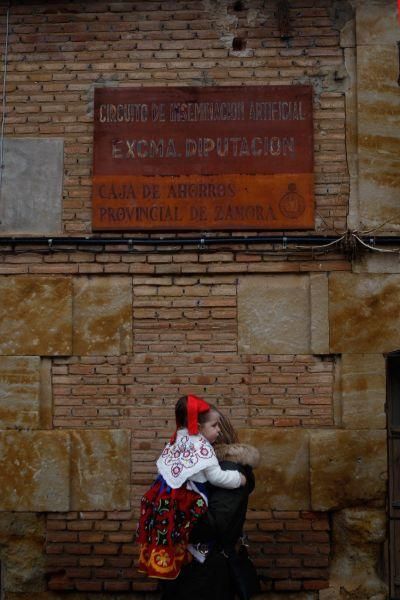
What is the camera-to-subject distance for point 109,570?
5535mm

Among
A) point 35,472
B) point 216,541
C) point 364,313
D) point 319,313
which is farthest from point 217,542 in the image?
point 364,313

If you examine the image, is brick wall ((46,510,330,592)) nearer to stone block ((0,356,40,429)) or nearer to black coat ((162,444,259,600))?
stone block ((0,356,40,429))

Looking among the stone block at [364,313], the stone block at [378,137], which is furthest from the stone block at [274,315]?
the stone block at [378,137]

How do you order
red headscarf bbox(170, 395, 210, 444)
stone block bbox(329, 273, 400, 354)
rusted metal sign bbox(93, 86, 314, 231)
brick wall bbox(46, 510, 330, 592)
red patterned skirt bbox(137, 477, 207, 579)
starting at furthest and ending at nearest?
rusted metal sign bbox(93, 86, 314, 231) → stone block bbox(329, 273, 400, 354) → brick wall bbox(46, 510, 330, 592) → red headscarf bbox(170, 395, 210, 444) → red patterned skirt bbox(137, 477, 207, 579)

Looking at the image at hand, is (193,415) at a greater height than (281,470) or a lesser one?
greater

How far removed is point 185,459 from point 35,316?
2.20 m

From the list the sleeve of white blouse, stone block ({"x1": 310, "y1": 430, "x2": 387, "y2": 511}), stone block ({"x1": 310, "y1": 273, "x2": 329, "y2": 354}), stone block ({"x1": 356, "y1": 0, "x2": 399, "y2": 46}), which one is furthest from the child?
stone block ({"x1": 356, "y1": 0, "x2": 399, "y2": 46})

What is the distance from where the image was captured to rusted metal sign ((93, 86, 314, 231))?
5734mm

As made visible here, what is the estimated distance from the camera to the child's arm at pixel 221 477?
156 inches

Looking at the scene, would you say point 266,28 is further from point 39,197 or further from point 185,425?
point 185,425

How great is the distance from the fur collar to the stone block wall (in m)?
1.41

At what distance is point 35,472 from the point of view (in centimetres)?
559

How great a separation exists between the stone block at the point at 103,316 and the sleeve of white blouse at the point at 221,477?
1902 mm

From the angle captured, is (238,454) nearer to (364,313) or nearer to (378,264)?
(364,313)
